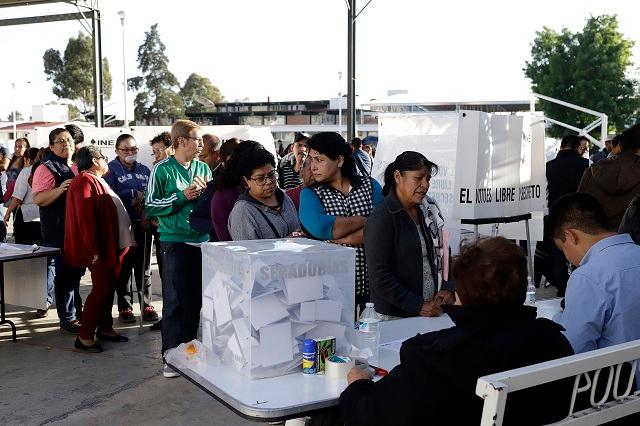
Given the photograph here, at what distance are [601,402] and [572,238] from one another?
28.8 inches

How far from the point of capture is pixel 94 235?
4797 millimetres

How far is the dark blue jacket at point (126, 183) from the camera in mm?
5879

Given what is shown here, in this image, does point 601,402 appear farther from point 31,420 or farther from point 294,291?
point 31,420

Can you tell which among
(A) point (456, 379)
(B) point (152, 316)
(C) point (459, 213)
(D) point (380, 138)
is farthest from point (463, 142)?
(A) point (456, 379)

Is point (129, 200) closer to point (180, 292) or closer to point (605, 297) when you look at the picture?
point (180, 292)

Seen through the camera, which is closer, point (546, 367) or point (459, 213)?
point (546, 367)

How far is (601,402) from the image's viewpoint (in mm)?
1818

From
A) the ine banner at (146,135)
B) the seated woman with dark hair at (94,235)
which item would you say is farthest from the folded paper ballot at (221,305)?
the ine banner at (146,135)

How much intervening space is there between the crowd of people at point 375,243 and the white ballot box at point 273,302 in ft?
0.94

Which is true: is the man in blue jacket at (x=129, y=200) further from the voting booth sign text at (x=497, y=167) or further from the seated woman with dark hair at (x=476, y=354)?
the seated woman with dark hair at (x=476, y=354)

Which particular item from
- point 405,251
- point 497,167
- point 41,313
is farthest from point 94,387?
point 497,167

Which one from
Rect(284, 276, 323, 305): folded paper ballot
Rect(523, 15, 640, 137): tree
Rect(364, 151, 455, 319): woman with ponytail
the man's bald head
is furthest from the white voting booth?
Rect(523, 15, 640, 137): tree

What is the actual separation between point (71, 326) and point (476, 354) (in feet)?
15.3

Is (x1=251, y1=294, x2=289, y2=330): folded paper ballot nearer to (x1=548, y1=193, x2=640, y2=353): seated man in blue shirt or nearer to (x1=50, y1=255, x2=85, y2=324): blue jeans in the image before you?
(x1=548, y1=193, x2=640, y2=353): seated man in blue shirt
